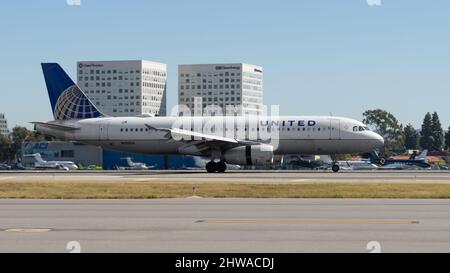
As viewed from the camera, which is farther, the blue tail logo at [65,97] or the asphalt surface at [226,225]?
the blue tail logo at [65,97]

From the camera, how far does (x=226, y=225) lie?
18.3 meters

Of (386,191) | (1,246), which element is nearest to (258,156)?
(386,191)

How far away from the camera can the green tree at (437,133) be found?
7323 inches

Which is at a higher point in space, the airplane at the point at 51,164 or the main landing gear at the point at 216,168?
the main landing gear at the point at 216,168

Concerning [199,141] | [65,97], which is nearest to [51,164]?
[65,97]

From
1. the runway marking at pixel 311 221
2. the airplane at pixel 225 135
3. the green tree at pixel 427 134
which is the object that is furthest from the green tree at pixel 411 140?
the runway marking at pixel 311 221

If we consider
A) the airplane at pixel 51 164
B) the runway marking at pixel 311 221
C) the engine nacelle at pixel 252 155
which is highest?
the engine nacelle at pixel 252 155

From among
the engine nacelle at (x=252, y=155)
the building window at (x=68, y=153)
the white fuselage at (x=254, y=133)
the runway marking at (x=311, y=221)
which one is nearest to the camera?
the runway marking at (x=311, y=221)

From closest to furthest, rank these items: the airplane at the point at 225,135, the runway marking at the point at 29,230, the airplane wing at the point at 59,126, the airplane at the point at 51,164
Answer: the runway marking at the point at 29,230 → the airplane at the point at 225,135 → the airplane wing at the point at 59,126 → the airplane at the point at 51,164

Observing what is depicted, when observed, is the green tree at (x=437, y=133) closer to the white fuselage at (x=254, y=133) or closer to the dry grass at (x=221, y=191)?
the white fuselage at (x=254, y=133)

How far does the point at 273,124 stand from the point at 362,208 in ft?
105

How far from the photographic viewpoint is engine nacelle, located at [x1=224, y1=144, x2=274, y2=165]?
Result: 175 ft

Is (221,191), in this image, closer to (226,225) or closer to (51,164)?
(226,225)

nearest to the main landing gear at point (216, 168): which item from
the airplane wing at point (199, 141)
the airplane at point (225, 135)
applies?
the airplane at point (225, 135)
